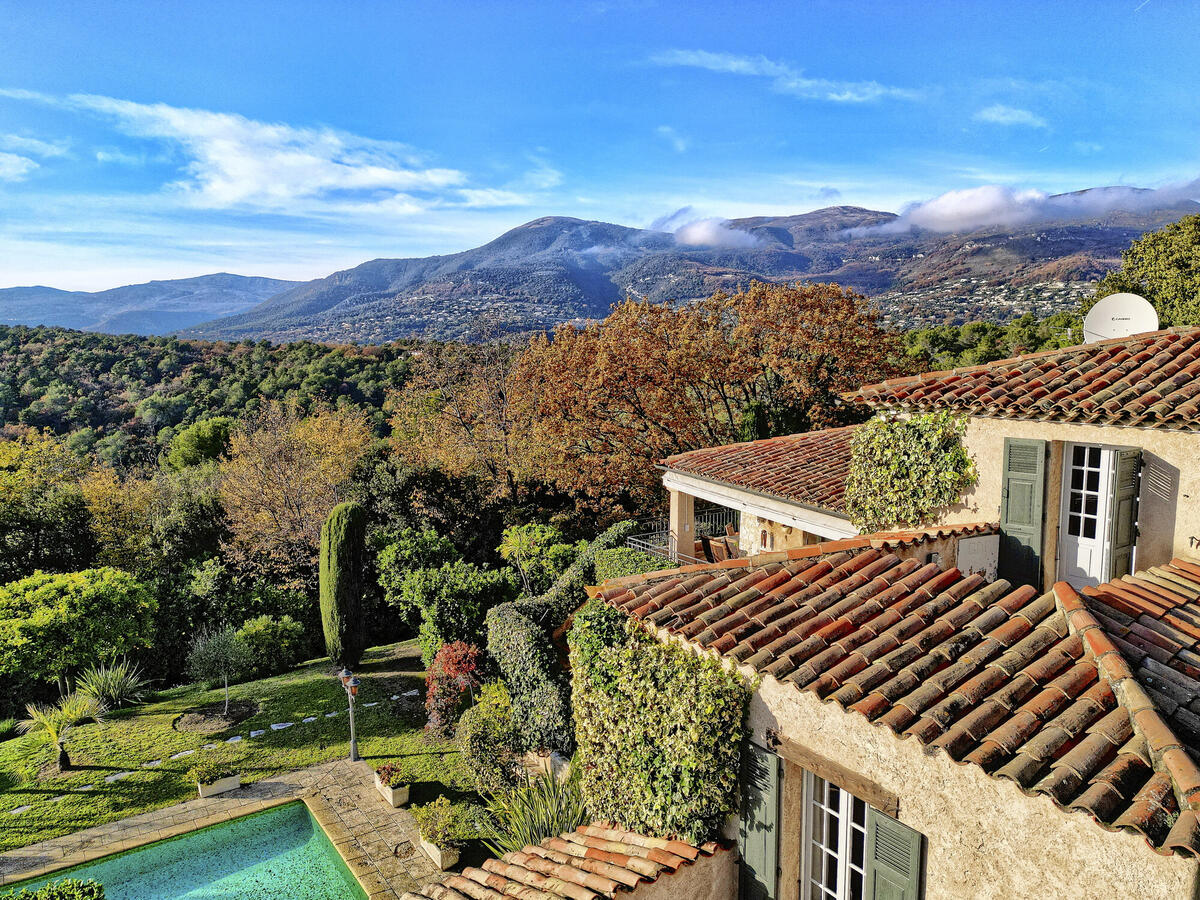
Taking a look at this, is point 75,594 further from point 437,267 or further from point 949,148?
point 437,267

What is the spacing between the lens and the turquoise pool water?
11.3 m

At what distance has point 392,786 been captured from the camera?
13.3 meters

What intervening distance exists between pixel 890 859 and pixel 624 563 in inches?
473

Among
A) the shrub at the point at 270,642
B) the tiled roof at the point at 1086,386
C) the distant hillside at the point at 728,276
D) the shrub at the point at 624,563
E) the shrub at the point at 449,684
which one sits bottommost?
the shrub at the point at 270,642

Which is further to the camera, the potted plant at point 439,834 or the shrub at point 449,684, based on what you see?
the shrub at point 449,684

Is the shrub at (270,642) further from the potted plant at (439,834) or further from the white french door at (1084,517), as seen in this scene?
the white french door at (1084,517)

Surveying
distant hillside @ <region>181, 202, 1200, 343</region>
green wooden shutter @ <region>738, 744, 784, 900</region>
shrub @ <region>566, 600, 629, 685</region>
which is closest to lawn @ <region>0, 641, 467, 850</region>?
shrub @ <region>566, 600, 629, 685</region>

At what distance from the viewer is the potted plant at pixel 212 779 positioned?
13750mm

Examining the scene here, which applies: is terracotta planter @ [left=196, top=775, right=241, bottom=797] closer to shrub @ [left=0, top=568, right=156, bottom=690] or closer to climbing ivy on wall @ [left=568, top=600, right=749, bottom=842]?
shrub @ [left=0, top=568, right=156, bottom=690]

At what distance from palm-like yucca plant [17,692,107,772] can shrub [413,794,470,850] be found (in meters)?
8.41

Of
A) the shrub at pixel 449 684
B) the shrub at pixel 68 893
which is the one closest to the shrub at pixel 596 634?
the shrub at pixel 68 893

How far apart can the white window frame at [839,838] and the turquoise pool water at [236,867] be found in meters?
7.47

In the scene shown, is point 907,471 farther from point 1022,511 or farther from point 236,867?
point 236,867

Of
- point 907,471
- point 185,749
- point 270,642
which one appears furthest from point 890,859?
point 270,642
